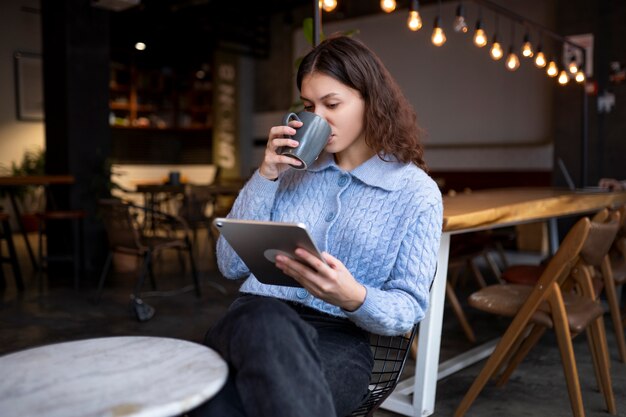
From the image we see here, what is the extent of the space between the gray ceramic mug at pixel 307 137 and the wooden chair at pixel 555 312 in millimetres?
1238

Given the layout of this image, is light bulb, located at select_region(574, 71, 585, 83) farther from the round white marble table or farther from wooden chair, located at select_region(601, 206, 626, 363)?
the round white marble table

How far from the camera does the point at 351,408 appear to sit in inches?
51.7

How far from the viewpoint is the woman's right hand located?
1.42 metres

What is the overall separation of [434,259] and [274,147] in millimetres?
484

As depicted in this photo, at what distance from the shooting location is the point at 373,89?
61.4 inches

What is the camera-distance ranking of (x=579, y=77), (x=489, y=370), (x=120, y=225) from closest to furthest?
(x=489, y=370) → (x=120, y=225) → (x=579, y=77)

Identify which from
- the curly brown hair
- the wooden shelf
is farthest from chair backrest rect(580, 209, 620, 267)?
the wooden shelf

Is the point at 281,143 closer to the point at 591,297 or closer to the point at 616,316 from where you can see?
the point at 591,297

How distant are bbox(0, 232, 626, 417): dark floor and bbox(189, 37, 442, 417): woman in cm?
121

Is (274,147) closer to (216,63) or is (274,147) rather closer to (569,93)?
(569,93)

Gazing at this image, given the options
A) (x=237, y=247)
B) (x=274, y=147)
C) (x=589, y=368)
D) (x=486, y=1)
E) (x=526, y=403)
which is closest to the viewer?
(x=237, y=247)

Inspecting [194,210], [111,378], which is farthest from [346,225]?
[194,210]

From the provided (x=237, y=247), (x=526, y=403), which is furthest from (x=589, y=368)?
(x=237, y=247)

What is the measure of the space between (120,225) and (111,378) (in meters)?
3.53
